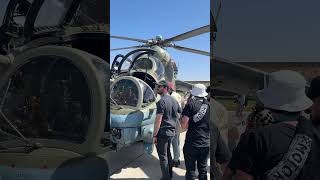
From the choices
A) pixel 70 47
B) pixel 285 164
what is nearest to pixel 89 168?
pixel 70 47

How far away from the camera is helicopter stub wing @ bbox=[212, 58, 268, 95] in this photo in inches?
85.4

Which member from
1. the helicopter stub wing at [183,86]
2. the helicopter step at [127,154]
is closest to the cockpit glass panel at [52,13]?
the helicopter step at [127,154]

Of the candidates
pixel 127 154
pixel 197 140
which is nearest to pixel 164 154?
pixel 197 140

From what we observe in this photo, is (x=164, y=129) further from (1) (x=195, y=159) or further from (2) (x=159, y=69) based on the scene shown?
(2) (x=159, y=69)

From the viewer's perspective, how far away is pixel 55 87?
2537 millimetres

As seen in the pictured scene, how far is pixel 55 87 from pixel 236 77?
1.33 metres

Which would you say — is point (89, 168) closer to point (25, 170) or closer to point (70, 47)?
point (25, 170)

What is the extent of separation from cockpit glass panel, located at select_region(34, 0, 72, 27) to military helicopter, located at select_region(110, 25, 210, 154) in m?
2.08

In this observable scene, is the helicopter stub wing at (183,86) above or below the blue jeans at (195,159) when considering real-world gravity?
above

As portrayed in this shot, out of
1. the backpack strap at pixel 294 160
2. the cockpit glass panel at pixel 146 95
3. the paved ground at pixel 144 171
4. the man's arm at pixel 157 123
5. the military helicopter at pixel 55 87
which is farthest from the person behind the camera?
the cockpit glass panel at pixel 146 95

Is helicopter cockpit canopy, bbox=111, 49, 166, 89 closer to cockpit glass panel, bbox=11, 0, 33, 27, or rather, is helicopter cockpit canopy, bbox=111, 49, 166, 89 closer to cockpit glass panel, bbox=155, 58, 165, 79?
cockpit glass panel, bbox=155, 58, 165, 79

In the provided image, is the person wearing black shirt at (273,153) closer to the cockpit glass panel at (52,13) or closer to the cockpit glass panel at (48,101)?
the cockpit glass panel at (48,101)

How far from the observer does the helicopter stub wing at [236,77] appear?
2170mm

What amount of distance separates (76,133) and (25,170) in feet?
1.63
